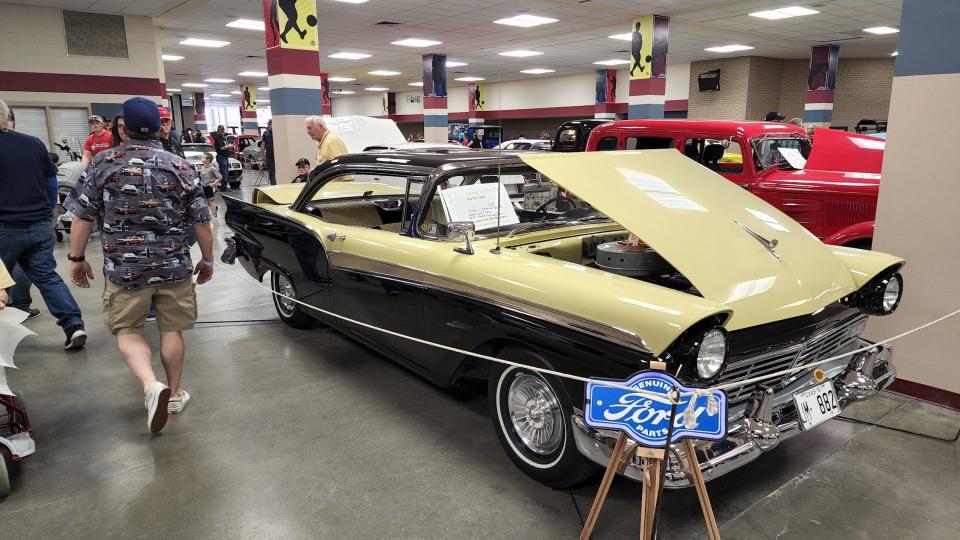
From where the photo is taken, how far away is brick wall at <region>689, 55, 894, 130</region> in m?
20.0

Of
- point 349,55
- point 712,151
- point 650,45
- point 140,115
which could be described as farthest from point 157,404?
point 349,55

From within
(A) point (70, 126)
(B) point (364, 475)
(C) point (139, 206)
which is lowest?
(B) point (364, 475)

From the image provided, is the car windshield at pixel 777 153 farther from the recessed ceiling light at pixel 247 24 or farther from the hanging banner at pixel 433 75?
the hanging banner at pixel 433 75

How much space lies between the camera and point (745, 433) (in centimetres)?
229

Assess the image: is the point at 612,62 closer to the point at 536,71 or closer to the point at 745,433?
the point at 536,71

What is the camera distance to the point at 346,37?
1647 cm

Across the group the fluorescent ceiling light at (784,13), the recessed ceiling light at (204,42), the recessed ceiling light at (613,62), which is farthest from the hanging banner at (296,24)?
the recessed ceiling light at (613,62)

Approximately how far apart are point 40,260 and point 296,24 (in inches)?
261

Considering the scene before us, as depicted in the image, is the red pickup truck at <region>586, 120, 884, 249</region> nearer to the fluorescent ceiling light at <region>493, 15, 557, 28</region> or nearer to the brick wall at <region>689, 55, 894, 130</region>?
the fluorescent ceiling light at <region>493, 15, 557, 28</region>

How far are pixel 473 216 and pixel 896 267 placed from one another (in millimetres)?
2185

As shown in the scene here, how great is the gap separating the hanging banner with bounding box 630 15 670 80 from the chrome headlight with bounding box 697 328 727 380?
12919 millimetres

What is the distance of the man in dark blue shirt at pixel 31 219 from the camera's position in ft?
13.7

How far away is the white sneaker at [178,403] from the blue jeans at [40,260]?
1638 millimetres

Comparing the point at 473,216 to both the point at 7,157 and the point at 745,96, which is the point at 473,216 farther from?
the point at 745,96
